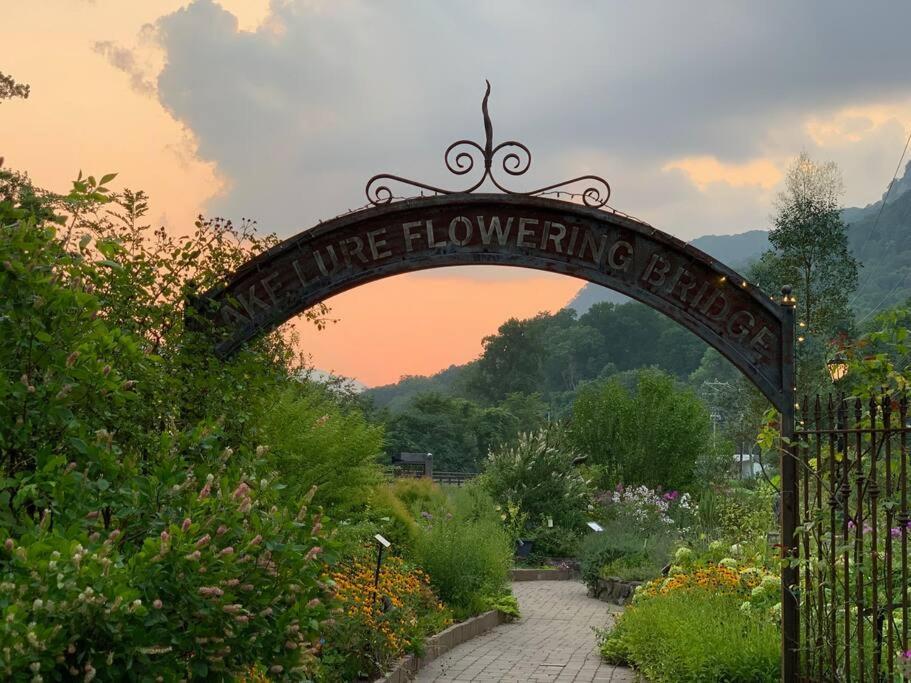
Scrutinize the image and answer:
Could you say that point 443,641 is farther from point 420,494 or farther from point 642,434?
point 642,434

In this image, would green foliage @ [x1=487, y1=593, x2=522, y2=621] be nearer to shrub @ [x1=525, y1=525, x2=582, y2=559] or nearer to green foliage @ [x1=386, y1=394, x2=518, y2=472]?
shrub @ [x1=525, y1=525, x2=582, y2=559]

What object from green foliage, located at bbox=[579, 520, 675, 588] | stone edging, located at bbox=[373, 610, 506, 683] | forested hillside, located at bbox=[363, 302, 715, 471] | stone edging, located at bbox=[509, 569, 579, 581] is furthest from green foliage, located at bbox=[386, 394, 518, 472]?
stone edging, located at bbox=[373, 610, 506, 683]

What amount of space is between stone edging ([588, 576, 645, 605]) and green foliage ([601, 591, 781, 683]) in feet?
16.1

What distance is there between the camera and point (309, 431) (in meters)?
10.4

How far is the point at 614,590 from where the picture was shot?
48.0 feet

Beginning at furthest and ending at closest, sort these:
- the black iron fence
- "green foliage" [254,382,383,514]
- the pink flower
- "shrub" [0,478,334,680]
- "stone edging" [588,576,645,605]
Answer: "stone edging" [588,576,645,605]
"green foliage" [254,382,383,514]
the black iron fence
the pink flower
"shrub" [0,478,334,680]

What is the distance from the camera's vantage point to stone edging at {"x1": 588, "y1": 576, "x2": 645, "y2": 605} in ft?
46.7

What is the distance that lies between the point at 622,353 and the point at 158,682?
91008 millimetres

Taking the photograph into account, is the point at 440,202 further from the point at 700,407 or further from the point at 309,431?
the point at 700,407

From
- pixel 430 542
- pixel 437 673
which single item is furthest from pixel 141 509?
pixel 430 542

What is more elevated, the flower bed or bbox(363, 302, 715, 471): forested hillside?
bbox(363, 302, 715, 471): forested hillside

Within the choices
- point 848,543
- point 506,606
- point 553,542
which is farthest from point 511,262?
point 553,542

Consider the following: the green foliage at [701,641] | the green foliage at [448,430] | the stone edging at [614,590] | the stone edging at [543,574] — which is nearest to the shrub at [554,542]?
the stone edging at [543,574]

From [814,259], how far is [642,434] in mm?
13961
